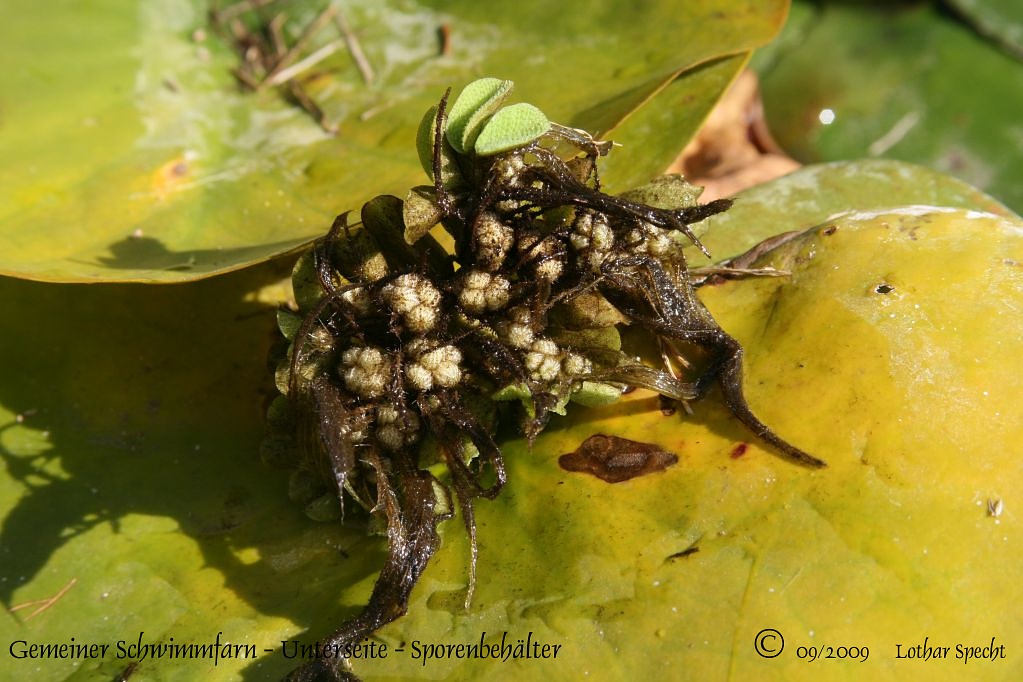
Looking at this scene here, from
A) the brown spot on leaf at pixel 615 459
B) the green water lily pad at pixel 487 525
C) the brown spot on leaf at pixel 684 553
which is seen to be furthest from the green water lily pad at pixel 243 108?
the brown spot on leaf at pixel 684 553

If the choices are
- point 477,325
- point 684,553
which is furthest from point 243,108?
point 684,553

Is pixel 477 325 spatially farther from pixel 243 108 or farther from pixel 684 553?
pixel 243 108

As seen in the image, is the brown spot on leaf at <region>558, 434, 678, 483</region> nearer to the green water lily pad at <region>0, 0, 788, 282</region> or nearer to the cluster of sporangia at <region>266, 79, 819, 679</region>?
the cluster of sporangia at <region>266, 79, 819, 679</region>

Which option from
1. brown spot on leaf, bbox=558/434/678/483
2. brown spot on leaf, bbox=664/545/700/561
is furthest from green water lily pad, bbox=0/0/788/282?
brown spot on leaf, bbox=664/545/700/561

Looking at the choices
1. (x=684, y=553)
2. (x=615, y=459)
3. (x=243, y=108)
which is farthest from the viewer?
(x=243, y=108)

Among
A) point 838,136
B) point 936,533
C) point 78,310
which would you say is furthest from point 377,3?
point 936,533

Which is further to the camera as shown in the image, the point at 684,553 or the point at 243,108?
the point at 243,108
